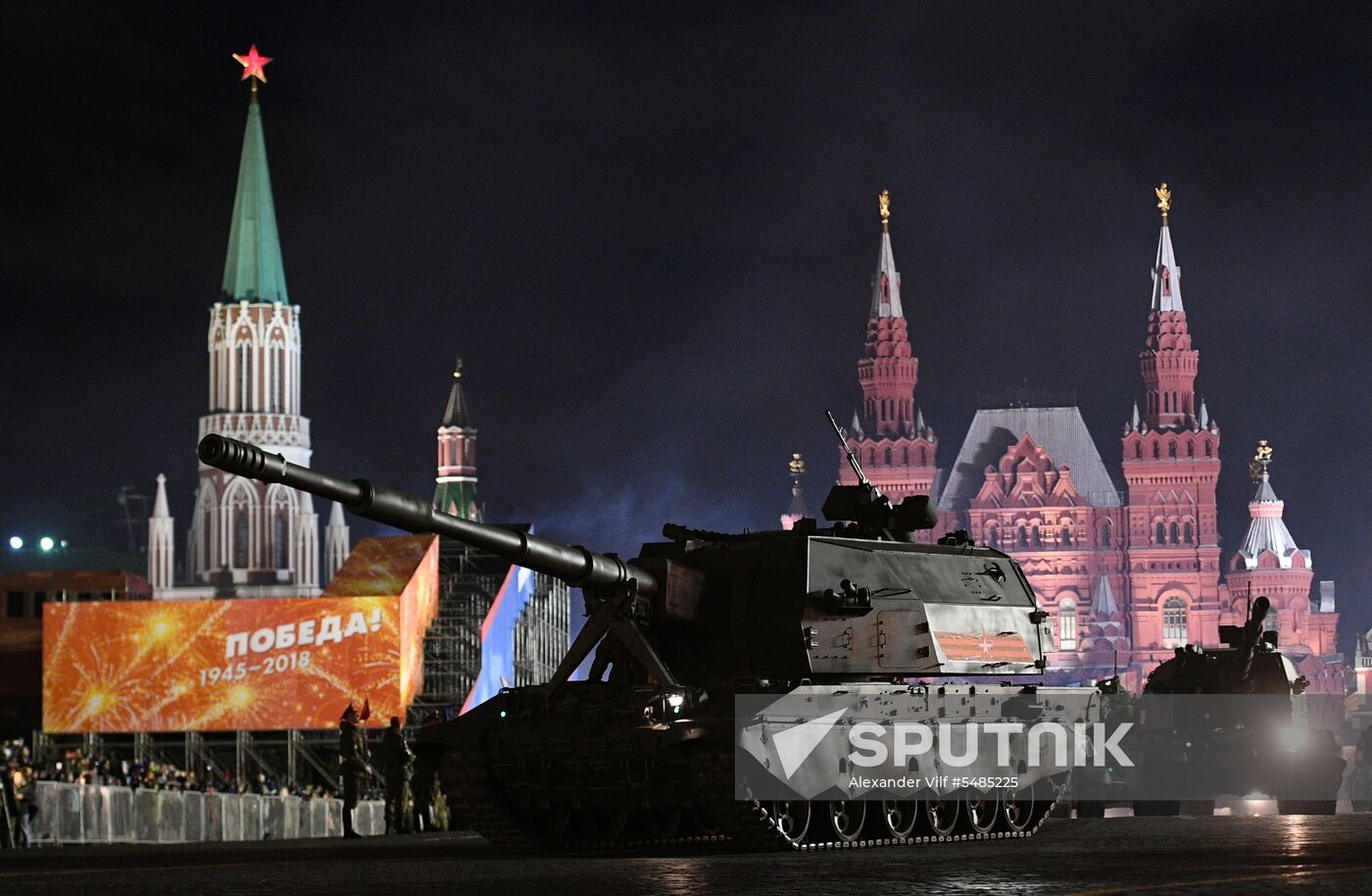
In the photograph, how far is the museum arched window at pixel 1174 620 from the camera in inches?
5851

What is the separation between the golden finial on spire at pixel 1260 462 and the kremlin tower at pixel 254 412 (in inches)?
2480

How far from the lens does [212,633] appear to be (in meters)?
69.0

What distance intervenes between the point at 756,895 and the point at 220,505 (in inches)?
4637

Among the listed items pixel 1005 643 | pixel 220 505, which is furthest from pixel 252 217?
pixel 1005 643

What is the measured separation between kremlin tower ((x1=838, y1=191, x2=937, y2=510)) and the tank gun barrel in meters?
134

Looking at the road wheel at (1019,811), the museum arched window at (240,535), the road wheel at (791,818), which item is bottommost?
the road wheel at (1019,811)

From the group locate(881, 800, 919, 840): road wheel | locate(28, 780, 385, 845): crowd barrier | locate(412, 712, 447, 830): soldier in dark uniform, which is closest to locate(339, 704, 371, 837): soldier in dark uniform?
locate(412, 712, 447, 830): soldier in dark uniform

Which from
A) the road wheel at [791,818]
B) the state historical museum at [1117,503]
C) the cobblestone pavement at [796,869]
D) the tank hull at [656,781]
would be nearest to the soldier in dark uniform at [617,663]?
the tank hull at [656,781]

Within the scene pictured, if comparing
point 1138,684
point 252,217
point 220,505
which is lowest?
point 1138,684

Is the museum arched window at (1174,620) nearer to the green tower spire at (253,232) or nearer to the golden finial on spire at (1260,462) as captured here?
the golden finial on spire at (1260,462)

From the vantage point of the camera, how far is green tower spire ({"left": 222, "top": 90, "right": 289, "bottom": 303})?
131500 millimetres

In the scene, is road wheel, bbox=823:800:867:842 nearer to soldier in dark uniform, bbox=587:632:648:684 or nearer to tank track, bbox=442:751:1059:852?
tank track, bbox=442:751:1059:852

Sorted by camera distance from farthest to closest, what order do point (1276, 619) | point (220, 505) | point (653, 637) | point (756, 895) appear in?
point (1276, 619), point (220, 505), point (653, 637), point (756, 895)

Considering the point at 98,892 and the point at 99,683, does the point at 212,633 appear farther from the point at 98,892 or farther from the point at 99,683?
the point at 98,892
